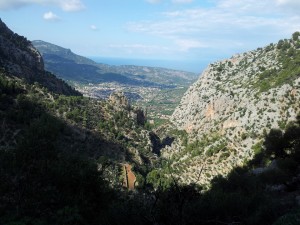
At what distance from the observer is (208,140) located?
342 feet

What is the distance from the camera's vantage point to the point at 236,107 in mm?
105938

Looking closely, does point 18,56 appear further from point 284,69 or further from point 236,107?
point 284,69

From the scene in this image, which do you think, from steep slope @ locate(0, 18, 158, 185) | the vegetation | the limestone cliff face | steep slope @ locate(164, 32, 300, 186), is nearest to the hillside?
steep slope @ locate(0, 18, 158, 185)

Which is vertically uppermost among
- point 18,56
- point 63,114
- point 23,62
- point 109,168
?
point 18,56

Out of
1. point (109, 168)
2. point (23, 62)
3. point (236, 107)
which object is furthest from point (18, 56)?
point (236, 107)

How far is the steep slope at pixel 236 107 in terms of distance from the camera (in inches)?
3174

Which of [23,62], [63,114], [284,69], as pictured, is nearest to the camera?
[63,114]

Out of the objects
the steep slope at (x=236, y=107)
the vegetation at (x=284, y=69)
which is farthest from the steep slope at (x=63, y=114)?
the vegetation at (x=284, y=69)

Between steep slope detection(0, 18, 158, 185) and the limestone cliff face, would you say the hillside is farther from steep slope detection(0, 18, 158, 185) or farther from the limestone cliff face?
the limestone cliff face

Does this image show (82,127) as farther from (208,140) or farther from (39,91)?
(208,140)

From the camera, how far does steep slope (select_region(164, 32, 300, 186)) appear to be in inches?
3174

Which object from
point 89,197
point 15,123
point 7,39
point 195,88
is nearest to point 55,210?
point 89,197

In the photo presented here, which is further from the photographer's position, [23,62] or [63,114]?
[23,62]

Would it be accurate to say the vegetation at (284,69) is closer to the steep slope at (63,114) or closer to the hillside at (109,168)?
the hillside at (109,168)
